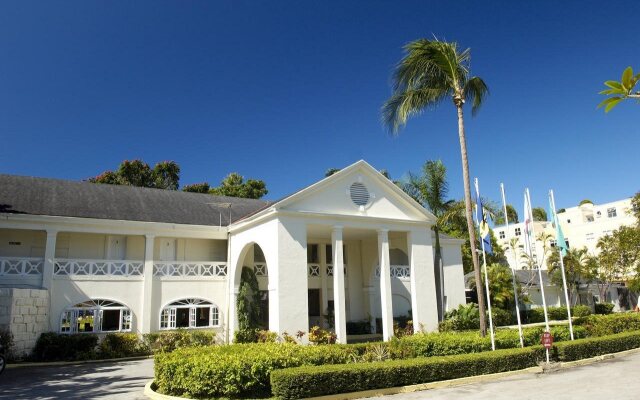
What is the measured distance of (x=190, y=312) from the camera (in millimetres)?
23109

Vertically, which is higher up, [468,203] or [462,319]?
[468,203]

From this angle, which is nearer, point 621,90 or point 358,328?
point 621,90

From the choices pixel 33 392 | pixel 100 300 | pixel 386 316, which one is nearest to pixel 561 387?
pixel 386 316

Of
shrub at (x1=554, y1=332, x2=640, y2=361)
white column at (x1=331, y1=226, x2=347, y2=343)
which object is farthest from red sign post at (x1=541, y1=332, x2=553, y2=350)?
white column at (x1=331, y1=226, x2=347, y2=343)

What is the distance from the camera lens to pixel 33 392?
13.0 metres

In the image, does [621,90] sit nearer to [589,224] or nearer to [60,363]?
[60,363]

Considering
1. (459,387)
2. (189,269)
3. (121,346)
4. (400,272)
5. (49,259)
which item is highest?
(49,259)

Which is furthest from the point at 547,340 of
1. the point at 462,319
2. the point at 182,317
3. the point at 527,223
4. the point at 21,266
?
the point at 21,266

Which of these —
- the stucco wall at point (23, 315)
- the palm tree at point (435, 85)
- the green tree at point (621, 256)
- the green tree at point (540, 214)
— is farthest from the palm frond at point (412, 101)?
the green tree at point (540, 214)

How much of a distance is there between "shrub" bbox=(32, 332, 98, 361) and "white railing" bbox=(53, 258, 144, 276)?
2782mm

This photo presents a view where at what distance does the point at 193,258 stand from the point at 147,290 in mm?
3244

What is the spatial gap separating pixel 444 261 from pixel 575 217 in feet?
133

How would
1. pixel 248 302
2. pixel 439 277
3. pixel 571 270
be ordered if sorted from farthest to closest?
pixel 571 270 < pixel 439 277 < pixel 248 302

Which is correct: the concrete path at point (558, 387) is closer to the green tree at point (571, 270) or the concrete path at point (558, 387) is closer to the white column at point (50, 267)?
the white column at point (50, 267)
